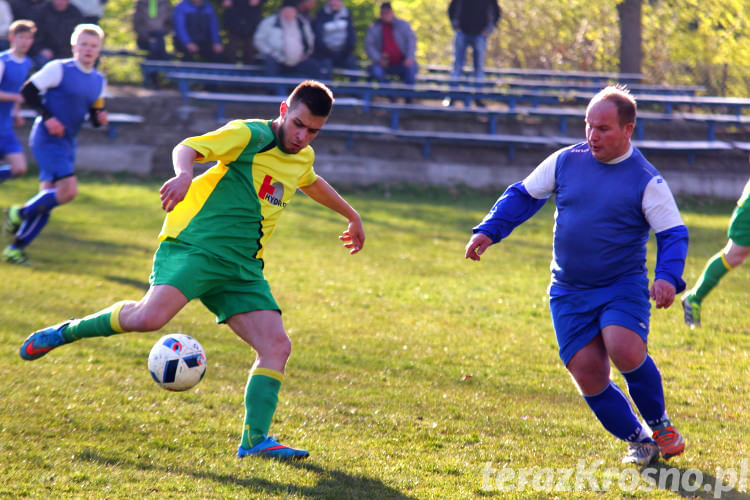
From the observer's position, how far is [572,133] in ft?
57.3

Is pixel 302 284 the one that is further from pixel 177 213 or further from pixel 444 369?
pixel 177 213

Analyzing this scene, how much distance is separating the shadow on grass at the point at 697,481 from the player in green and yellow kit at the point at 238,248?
175 cm

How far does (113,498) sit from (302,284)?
517 centimetres

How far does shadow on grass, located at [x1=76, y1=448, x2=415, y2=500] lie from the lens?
3746 millimetres

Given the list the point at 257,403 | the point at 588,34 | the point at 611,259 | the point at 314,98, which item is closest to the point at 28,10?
the point at 314,98

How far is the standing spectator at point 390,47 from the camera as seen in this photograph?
16656 millimetres

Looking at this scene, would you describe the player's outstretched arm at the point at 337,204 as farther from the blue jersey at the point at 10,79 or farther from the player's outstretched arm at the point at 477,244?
the blue jersey at the point at 10,79

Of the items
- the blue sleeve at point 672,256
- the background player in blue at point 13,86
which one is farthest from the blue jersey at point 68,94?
the blue sleeve at point 672,256

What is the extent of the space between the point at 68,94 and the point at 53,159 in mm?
695

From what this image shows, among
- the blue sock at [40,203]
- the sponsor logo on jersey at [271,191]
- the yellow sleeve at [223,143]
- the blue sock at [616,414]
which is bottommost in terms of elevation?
the blue sock at [616,414]

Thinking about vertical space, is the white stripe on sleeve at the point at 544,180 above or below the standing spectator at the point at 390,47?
below

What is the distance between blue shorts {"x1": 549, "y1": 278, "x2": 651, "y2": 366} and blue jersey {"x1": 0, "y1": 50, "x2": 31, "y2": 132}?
7.65 metres

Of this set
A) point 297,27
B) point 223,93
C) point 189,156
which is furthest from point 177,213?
point 223,93

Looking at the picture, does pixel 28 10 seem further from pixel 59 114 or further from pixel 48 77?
pixel 48 77
